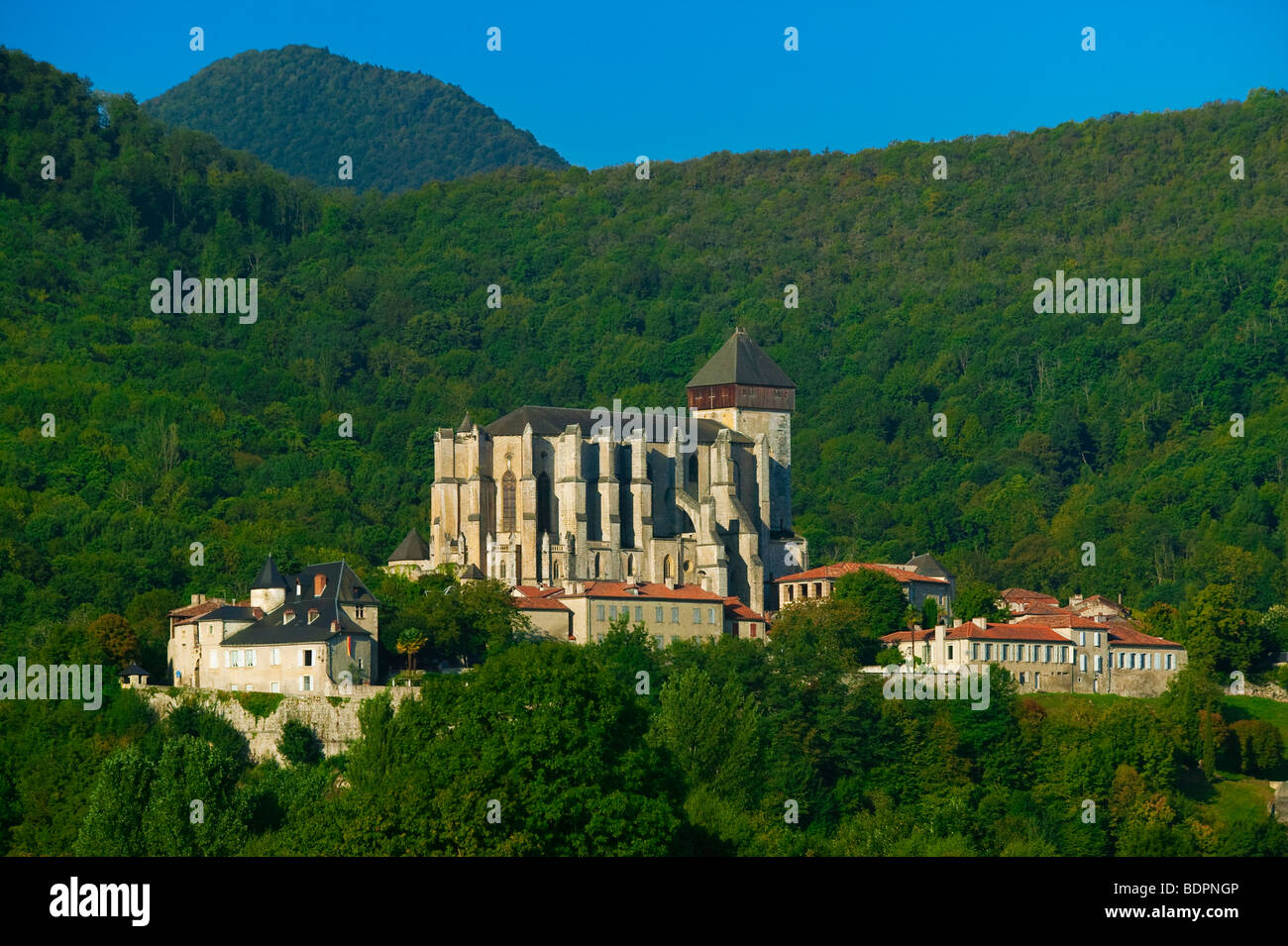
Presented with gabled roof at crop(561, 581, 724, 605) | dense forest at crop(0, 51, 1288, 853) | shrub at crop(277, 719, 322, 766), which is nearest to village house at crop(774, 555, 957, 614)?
gabled roof at crop(561, 581, 724, 605)

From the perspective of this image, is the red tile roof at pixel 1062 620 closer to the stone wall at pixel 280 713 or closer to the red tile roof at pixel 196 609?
the stone wall at pixel 280 713

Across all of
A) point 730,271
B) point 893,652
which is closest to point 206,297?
point 730,271

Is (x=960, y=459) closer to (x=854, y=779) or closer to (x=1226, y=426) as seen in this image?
(x=1226, y=426)

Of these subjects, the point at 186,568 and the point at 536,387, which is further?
the point at 536,387

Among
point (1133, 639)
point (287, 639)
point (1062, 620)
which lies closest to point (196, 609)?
point (287, 639)

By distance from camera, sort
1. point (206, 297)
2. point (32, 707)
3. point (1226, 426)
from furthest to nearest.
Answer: point (206, 297) → point (1226, 426) → point (32, 707)

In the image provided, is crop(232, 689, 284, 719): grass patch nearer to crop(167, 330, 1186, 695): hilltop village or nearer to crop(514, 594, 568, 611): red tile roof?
crop(167, 330, 1186, 695): hilltop village

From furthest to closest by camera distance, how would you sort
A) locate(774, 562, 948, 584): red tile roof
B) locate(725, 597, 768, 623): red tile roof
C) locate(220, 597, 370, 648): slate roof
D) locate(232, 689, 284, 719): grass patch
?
locate(774, 562, 948, 584): red tile roof < locate(725, 597, 768, 623): red tile roof < locate(220, 597, 370, 648): slate roof < locate(232, 689, 284, 719): grass patch

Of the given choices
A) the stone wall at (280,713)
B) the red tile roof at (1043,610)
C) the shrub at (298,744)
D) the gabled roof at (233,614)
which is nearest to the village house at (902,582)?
the red tile roof at (1043,610)
